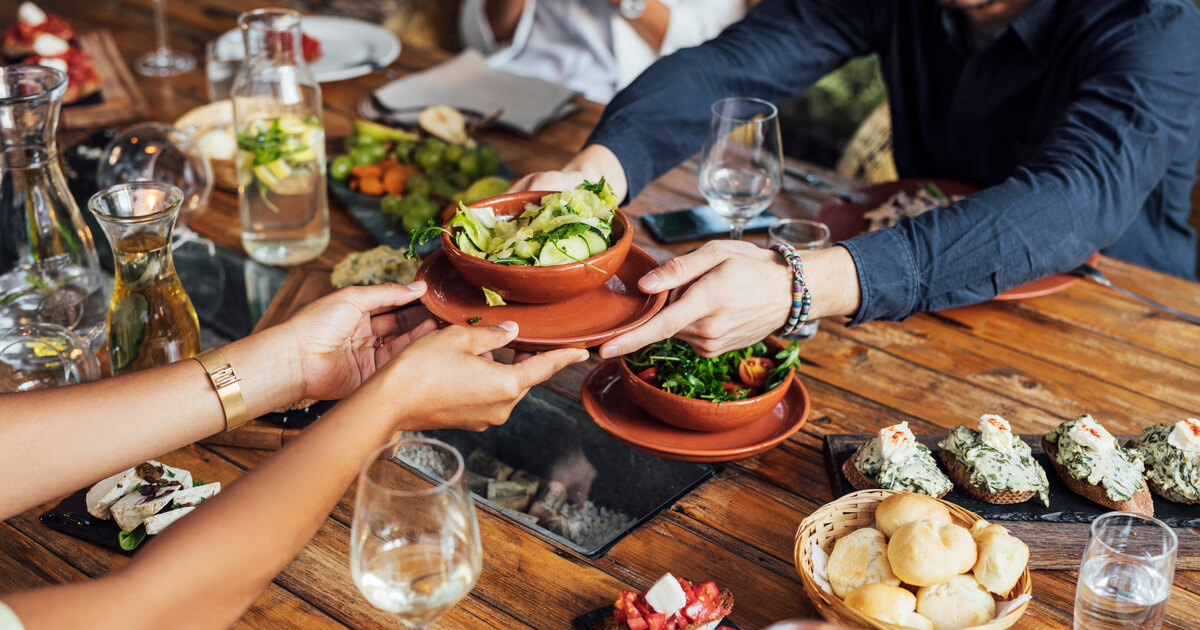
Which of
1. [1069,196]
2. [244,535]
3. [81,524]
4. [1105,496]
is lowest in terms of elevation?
[81,524]

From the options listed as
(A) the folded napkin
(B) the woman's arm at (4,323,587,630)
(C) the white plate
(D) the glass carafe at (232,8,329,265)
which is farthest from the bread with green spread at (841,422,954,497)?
(C) the white plate

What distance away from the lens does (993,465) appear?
3.97 ft

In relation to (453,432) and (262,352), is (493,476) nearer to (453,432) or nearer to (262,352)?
(453,432)

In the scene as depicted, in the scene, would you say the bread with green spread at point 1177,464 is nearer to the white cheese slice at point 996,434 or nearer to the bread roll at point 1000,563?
the white cheese slice at point 996,434

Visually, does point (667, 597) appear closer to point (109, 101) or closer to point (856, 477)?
point (856, 477)

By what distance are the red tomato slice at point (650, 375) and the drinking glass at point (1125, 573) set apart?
0.60 m

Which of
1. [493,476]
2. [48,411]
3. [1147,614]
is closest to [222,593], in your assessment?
[48,411]

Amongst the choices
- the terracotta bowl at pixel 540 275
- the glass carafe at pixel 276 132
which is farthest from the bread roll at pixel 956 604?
the glass carafe at pixel 276 132

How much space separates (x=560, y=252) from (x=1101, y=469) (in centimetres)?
75

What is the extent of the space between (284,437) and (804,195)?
1306 millimetres

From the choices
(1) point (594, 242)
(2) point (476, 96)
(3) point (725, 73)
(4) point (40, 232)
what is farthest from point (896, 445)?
(2) point (476, 96)

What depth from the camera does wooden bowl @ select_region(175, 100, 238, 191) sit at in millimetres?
2088

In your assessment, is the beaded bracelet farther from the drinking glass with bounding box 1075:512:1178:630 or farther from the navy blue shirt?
the drinking glass with bounding box 1075:512:1178:630

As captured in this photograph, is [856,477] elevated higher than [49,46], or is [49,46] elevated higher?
[49,46]
